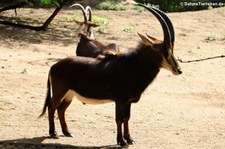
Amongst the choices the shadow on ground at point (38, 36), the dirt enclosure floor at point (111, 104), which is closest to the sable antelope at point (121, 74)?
the dirt enclosure floor at point (111, 104)

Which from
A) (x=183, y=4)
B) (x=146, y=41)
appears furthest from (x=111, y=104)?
(x=183, y=4)

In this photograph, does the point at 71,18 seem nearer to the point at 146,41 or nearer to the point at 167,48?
the point at 146,41

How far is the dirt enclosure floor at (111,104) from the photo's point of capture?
7.25 meters

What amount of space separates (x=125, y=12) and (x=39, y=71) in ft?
33.4

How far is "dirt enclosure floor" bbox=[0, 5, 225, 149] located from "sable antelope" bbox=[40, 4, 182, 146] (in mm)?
617

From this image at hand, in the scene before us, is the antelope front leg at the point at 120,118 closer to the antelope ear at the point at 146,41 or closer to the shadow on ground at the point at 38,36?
the antelope ear at the point at 146,41

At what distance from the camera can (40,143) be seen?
6.84 metres

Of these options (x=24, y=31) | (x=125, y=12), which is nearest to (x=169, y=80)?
(x=24, y=31)

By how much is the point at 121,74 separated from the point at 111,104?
2.65 m

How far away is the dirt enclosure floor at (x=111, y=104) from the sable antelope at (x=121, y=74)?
617 mm

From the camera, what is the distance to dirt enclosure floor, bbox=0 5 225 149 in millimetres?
7254

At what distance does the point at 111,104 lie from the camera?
9.30 m

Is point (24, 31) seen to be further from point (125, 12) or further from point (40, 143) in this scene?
point (40, 143)

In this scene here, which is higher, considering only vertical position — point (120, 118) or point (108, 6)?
point (120, 118)
